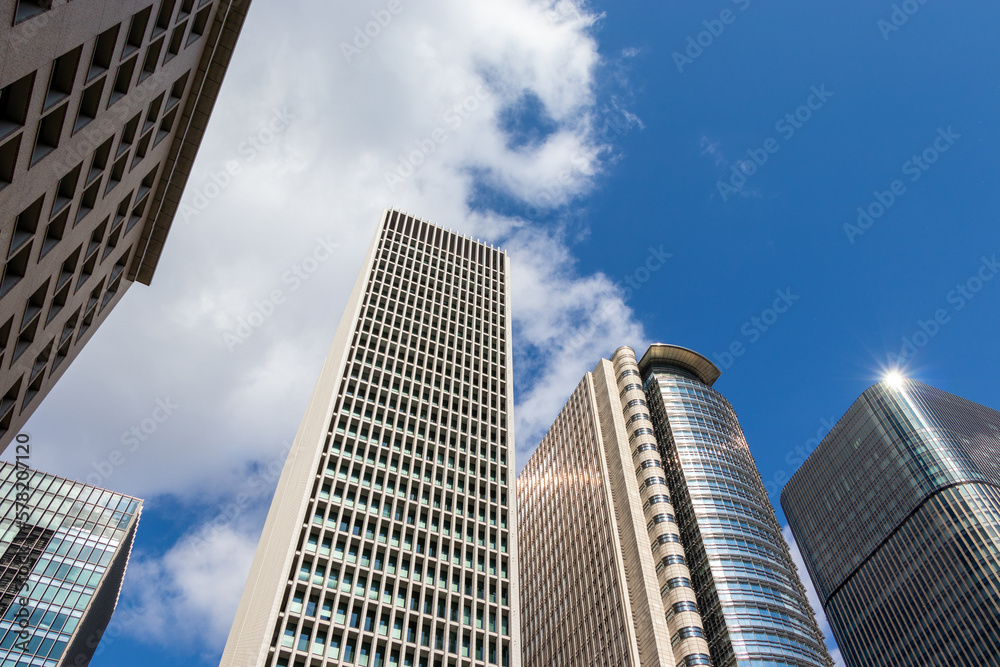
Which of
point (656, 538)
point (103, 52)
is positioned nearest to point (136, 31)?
point (103, 52)

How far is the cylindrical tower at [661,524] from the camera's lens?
272ft

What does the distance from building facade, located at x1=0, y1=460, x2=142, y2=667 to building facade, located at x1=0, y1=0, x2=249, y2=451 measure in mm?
77918

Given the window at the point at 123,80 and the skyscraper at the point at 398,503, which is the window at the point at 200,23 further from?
the skyscraper at the point at 398,503

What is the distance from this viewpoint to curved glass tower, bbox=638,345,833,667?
273 feet

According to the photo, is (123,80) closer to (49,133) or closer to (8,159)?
(49,133)

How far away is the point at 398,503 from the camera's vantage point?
68.3m

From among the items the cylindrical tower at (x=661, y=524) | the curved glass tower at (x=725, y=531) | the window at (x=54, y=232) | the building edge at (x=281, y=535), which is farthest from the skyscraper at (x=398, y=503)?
the window at (x=54, y=232)

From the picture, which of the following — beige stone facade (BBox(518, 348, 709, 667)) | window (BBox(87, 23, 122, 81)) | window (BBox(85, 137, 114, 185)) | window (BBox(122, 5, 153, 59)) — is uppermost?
beige stone facade (BBox(518, 348, 709, 667))

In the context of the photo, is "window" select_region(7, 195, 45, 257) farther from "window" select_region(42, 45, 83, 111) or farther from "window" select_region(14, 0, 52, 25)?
"window" select_region(14, 0, 52, 25)

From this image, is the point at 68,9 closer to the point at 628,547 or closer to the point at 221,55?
the point at 221,55

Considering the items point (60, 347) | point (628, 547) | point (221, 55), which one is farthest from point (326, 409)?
point (628, 547)

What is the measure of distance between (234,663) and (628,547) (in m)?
59.6

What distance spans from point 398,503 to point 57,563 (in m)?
83.0

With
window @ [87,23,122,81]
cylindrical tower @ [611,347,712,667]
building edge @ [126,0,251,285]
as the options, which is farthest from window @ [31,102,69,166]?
cylindrical tower @ [611,347,712,667]
